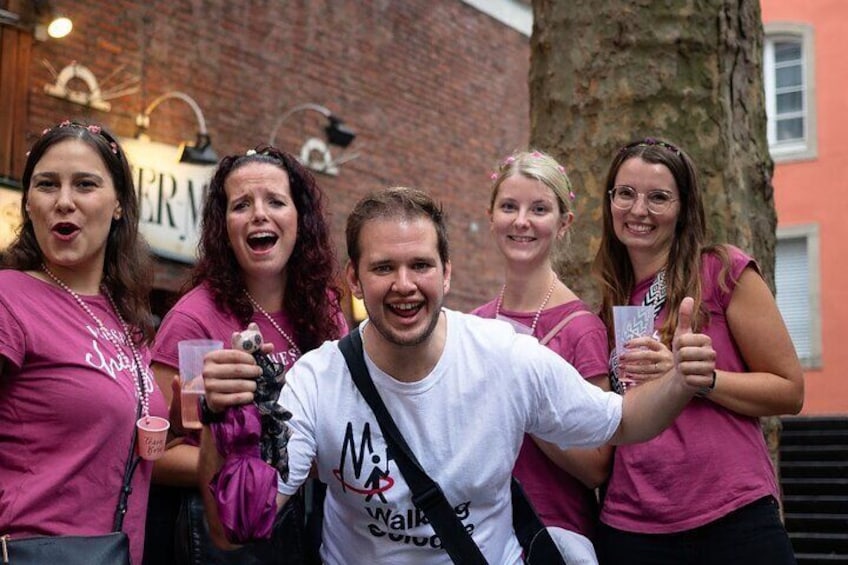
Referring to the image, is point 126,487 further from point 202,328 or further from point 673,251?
point 673,251

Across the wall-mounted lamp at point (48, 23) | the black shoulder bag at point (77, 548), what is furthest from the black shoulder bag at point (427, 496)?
the wall-mounted lamp at point (48, 23)

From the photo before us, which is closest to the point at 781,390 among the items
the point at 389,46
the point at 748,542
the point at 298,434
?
the point at 748,542

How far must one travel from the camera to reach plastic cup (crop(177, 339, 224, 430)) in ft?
9.52

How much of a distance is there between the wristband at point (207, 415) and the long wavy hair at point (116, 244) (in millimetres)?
641

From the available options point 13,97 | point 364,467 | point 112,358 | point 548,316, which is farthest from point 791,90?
point 112,358

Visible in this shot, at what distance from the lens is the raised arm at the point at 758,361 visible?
343cm

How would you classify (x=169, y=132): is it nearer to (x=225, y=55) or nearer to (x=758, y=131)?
(x=225, y=55)

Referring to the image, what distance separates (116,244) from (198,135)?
23.5 ft

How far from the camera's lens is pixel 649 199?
3721 millimetres

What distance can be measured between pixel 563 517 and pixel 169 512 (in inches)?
47.5

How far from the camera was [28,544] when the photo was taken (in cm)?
283

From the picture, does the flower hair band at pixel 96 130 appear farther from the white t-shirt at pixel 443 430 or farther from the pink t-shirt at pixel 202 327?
the white t-shirt at pixel 443 430

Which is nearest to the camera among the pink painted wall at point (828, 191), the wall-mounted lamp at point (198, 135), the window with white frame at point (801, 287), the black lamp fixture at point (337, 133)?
the wall-mounted lamp at point (198, 135)

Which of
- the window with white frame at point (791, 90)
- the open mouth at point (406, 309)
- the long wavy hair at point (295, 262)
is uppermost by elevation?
the window with white frame at point (791, 90)
